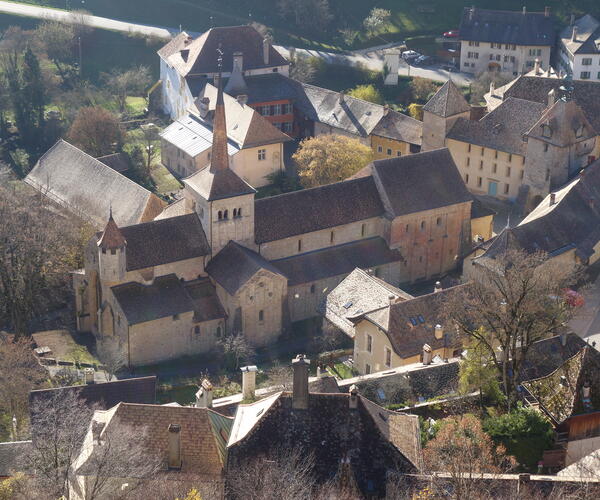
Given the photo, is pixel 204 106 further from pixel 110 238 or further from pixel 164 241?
pixel 110 238

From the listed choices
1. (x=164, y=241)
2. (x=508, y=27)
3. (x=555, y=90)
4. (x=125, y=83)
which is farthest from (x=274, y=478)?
(x=508, y=27)

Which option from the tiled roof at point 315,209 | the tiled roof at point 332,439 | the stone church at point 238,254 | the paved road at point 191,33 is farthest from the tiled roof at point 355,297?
the paved road at point 191,33

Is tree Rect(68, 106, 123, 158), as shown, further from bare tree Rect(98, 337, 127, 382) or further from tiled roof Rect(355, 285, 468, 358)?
tiled roof Rect(355, 285, 468, 358)

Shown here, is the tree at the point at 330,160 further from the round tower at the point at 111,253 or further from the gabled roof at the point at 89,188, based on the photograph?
the round tower at the point at 111,253

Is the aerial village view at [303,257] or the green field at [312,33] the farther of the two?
the green field at [312,33]

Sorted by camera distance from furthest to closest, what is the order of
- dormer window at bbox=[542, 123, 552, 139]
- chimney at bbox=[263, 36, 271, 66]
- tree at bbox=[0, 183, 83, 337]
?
1. chimney at bbox=[263, 36, 271, 66]
2. dormer window at bbox=[542, 123, 552, 139]
3. tree at bbox=[0, 183, 83, 337]

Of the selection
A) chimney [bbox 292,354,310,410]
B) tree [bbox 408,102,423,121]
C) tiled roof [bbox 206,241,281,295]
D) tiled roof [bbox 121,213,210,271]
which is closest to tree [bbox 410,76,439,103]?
tree [bbox 408,102,423,121]
